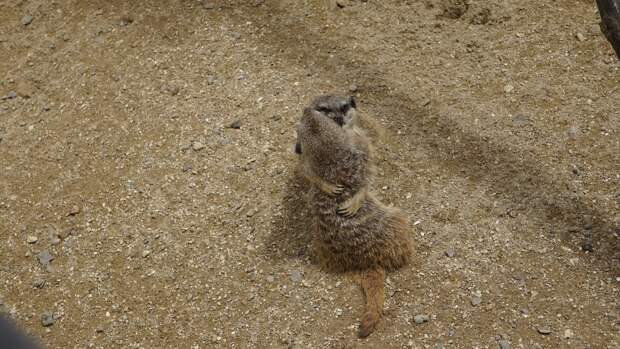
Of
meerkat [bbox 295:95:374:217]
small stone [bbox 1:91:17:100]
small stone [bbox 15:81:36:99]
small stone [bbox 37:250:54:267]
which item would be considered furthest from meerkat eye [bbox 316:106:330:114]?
small stone [bbox 1:91:17:100]

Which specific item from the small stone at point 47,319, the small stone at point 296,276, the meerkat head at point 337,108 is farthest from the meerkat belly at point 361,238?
the small stone at point 47,319

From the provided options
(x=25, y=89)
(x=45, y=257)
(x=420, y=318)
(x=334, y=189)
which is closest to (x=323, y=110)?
(x=334, y=189)

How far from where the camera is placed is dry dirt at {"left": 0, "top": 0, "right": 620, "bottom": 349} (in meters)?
2.35

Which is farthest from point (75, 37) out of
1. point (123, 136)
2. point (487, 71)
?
point (487, 71)

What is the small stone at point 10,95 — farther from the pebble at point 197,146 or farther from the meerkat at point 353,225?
the meerkat at point 353,225

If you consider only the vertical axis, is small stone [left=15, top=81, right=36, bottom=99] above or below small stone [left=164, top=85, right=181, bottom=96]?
below

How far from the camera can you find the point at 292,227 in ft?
8.60

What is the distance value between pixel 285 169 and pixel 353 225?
1.85ft

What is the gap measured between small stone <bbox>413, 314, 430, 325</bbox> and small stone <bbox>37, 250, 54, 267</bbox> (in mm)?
1595

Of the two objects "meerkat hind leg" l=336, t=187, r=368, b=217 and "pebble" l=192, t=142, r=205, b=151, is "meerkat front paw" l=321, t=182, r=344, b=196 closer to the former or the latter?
"meerkat hind leg" l=336, t=187, r=368, b=217

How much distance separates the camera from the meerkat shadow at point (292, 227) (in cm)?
255

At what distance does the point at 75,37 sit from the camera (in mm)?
3504

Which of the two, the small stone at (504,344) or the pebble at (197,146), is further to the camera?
the pebble at (197,146)

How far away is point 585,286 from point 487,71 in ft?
3.88
